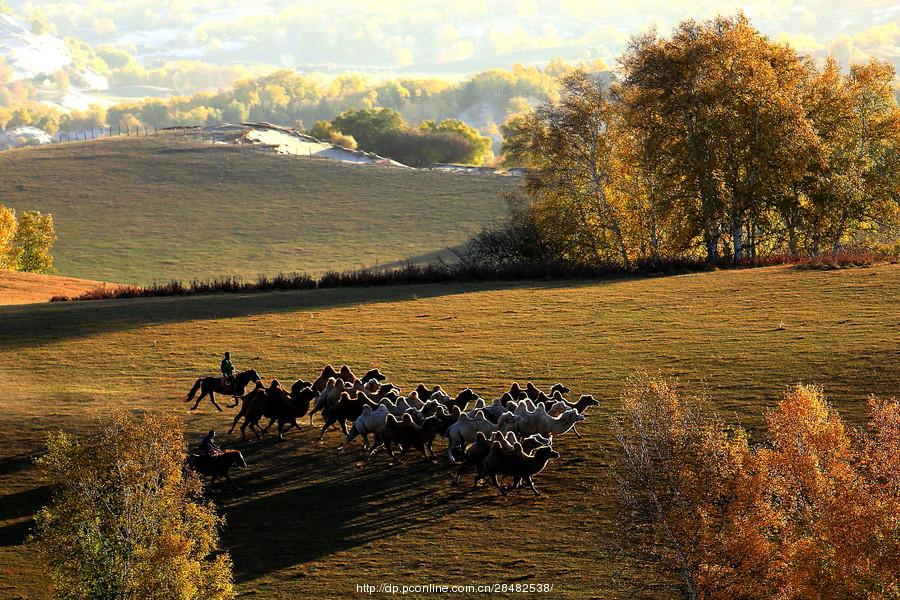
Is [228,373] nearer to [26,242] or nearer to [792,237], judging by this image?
[792,237]

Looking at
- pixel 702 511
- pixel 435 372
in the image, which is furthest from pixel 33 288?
pixel 702 511

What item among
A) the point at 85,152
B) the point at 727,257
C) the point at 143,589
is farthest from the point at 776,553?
the point at 85,152

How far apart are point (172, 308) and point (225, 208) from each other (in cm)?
7797

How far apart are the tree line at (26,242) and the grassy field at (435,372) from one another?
158ft

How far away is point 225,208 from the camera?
Answer: 123250mm

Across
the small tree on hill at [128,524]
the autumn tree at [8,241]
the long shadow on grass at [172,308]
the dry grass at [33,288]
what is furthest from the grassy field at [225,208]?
the small tree on hill at [128,524]

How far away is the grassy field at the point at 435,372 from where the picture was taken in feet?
63.4

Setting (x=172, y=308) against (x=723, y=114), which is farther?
(x=723, y=114)

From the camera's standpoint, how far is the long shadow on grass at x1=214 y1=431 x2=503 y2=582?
2009cm

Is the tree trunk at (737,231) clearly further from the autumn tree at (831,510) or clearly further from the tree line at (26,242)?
the tree line at (26,242)

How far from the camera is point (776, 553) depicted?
14.8 m

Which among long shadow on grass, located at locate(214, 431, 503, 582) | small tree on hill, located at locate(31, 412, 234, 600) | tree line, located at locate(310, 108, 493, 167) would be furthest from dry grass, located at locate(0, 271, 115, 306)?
tree line, located at locate(310, 108, 493, 167)

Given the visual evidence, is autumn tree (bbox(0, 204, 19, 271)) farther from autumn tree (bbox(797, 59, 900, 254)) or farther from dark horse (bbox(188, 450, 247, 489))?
dark horse (bbox(188, 450, 247, 489))

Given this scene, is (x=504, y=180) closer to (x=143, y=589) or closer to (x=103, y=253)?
(x=103, y=253)
